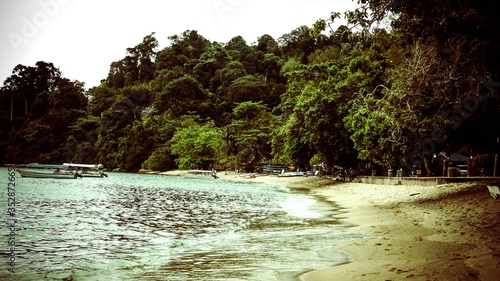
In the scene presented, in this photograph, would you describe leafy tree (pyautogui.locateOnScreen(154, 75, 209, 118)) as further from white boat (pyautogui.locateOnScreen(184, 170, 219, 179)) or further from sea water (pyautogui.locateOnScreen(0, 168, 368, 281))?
sea water (pyautogui.locateOnScreen(0, 168, 368, 281))

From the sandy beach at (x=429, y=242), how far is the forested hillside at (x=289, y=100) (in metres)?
3.68

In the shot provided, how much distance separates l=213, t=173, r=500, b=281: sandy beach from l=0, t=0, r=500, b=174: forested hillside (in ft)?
12.1

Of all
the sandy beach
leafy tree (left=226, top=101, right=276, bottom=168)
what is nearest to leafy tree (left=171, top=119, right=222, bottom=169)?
leafy tree (left=226, top=101, right=276, bottom=168)

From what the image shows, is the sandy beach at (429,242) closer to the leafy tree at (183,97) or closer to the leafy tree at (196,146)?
the leafy tree at (196,146)

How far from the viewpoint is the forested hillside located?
11.9m

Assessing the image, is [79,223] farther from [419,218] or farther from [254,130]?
[254,130]

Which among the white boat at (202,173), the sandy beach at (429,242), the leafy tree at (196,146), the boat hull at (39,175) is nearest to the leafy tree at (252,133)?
the leafy tree at (196,146)

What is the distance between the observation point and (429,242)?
9.34 m

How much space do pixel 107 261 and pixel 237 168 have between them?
71.5 metres

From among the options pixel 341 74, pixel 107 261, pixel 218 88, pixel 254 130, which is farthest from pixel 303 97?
pixel 218 88

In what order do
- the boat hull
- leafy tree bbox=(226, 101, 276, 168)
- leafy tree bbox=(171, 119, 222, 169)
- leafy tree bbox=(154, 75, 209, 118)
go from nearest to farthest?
the boat hull < leafy tree bbox=(226, 101, 276, 168) < leafy tree bbox=(171, 119, 222, 169) < leafy tree bbox=(154, 75, 209, 118)

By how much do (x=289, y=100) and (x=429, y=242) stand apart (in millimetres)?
51154
